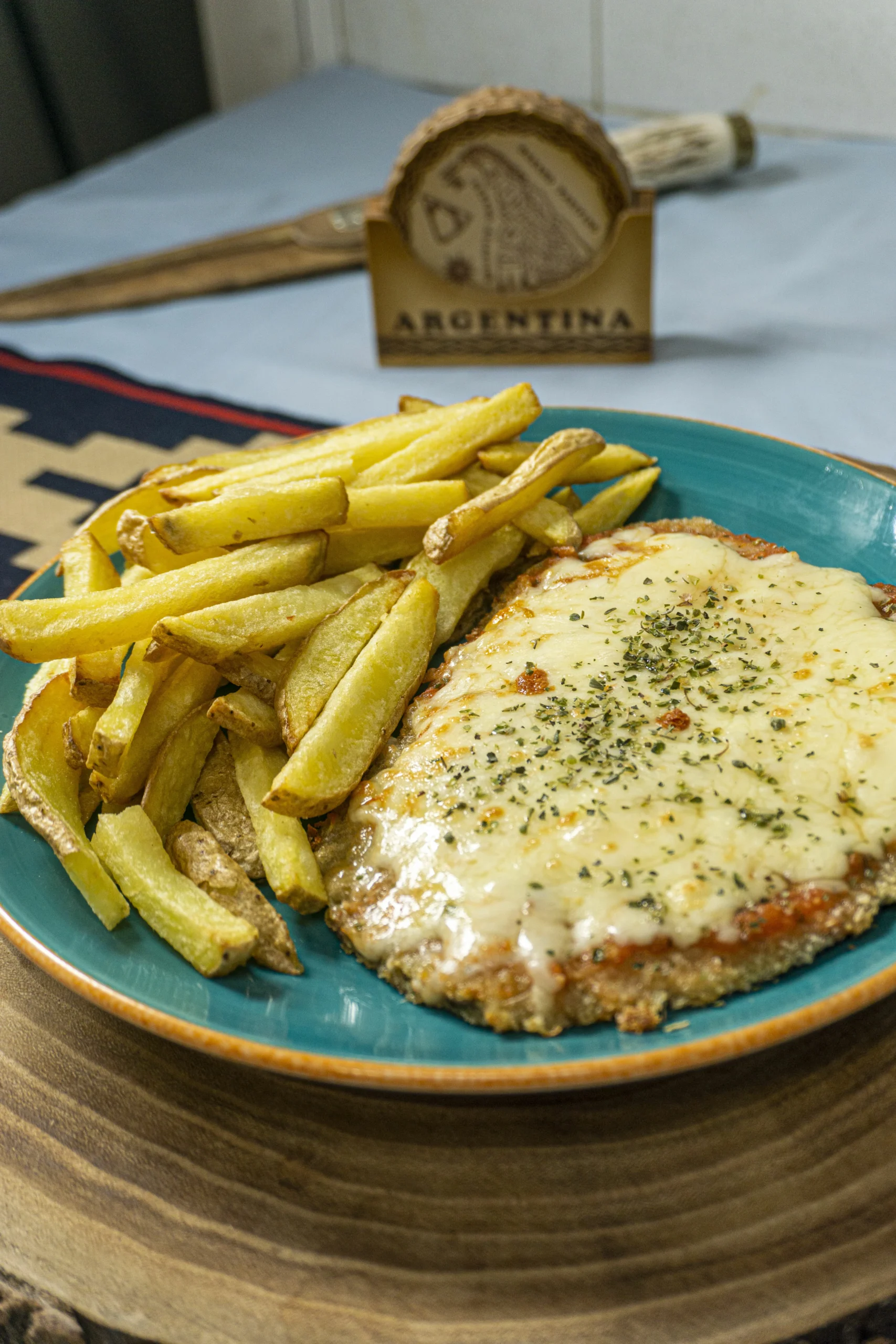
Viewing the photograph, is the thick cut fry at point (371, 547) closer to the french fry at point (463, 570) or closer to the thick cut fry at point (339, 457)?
the french fry at point (463, 570)

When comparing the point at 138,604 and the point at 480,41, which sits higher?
the point at 480,41

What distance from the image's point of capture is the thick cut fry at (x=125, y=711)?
96.8 inches

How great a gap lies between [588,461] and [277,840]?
5.22 ft

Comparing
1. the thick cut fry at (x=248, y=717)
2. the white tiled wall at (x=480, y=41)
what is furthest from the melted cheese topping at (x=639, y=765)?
the white tiled wall at (x=480, y=41)

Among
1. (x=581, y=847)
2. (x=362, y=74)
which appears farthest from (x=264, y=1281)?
(x=362, y=74)

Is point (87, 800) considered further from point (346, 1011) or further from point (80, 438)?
point (80, 438)

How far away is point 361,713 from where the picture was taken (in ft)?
8.55

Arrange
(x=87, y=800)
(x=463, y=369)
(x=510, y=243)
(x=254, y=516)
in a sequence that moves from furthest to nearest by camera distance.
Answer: (x=463, y=369) → (x=510, y=243) → (x=254, y=516) → (x=87, y=800)

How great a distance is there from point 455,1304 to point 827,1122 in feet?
2.34

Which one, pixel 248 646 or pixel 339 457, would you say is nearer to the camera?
pixel 248 646

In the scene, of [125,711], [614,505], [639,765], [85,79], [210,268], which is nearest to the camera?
[639,765]

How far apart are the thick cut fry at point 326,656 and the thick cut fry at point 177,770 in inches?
7.4

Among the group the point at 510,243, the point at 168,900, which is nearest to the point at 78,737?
the point at 168,900

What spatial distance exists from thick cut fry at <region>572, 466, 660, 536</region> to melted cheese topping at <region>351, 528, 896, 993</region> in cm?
43
